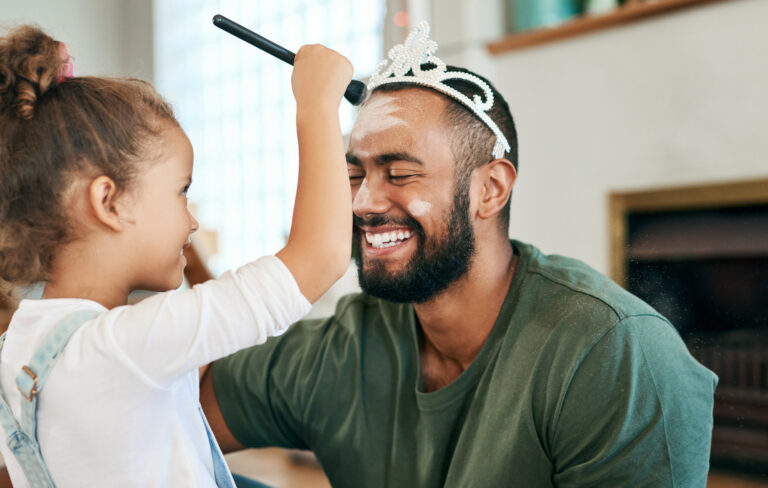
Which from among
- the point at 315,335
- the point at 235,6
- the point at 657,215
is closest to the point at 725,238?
the point at 657,215

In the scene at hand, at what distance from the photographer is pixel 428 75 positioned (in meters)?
1.13

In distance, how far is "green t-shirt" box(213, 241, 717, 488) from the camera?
0.88m

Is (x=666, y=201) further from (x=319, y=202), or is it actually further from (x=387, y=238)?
(x=319, y=202)

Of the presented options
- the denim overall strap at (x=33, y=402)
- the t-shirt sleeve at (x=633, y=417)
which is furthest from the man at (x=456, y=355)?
the denim overall strap at (x=33, y=402)

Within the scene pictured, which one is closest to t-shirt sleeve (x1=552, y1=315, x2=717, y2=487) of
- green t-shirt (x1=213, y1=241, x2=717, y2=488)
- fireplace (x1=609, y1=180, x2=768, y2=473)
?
green t-shirt (x1=213, y1=241, x2=717, y2=488)

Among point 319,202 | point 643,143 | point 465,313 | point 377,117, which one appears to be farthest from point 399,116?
point 643,143

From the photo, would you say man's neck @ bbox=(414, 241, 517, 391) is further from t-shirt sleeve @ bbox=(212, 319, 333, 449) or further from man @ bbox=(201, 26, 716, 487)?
t-shirt sleeve @ bbox=(212, 319, 333, 449)

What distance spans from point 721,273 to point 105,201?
90.3 inches

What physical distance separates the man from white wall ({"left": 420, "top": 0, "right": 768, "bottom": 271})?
4.88 ft

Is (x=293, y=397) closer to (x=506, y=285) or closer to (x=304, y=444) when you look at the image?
(x=304, y=444)

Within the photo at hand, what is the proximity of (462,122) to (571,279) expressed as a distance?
299mm

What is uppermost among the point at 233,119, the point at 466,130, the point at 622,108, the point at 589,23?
the point at 589,23

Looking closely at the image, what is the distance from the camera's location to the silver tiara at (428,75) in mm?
1123

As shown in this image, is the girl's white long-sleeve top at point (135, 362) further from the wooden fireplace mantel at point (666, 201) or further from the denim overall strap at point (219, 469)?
the wooden fireplace mantel at point (666, 201)
